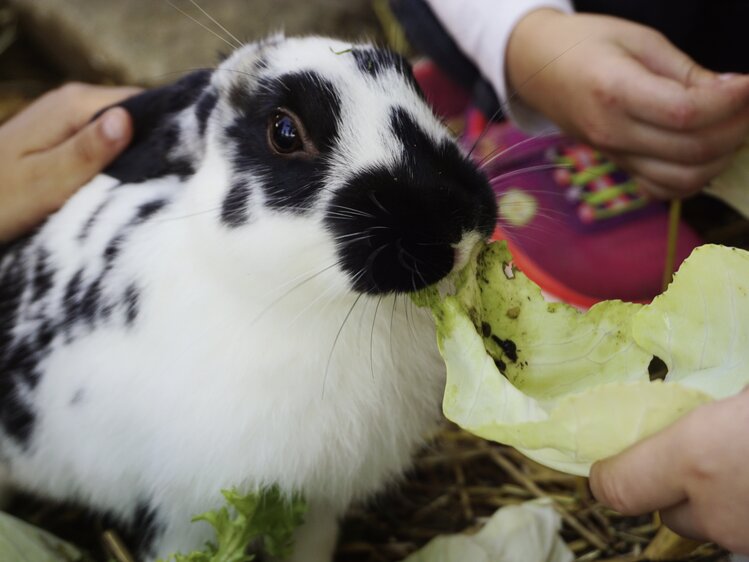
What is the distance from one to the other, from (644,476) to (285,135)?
480mm

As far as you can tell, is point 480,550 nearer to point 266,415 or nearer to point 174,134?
point 266,415

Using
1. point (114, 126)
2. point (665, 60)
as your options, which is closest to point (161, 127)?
point (114, 126)

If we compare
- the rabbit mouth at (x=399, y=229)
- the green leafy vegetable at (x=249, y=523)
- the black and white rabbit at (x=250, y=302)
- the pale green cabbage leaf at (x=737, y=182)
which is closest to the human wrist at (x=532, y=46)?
the pale green cabbage leaf at (x=737, y=182)

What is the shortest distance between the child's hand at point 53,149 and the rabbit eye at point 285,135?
14.8 inches

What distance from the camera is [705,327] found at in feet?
2.45

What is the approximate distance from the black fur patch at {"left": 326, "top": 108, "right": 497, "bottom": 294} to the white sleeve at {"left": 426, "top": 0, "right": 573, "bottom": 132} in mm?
668

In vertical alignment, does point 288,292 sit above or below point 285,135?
below

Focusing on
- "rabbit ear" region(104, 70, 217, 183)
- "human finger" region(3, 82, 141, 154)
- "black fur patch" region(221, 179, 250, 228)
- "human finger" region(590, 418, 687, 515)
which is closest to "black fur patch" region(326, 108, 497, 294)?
"black fur patch" region(221, 179, 250, 228)

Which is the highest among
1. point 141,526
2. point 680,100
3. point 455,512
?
point 680,100

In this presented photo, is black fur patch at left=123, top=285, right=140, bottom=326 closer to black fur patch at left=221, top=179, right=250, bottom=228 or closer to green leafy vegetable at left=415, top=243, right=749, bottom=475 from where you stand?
black fur patch at left=221, top=179, right=250, bottom=228

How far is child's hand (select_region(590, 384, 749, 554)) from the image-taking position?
592 millimetres

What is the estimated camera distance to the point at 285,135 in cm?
81

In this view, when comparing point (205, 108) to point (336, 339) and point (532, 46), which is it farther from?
point (532, 46)

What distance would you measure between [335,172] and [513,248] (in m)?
0.77
